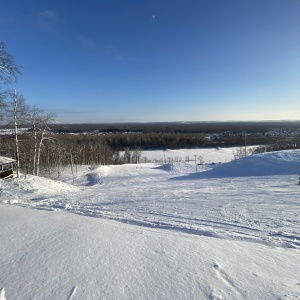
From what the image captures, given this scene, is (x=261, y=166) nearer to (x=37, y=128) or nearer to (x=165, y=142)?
(x=37, y=128)

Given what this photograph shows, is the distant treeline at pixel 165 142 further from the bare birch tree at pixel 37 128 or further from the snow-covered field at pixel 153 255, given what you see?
the snow-covered field at pixel 153 255

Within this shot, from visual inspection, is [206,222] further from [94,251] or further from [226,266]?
[94,251]

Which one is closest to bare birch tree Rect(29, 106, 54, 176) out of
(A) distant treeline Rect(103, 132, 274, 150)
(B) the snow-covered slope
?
(B) the snow-covered slope

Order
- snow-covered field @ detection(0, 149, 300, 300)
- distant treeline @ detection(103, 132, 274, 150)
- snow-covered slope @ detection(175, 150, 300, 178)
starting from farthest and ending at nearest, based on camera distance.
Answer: distant treeline @ detection(103, 132, 274, 150), snow-covered slope @ detection(175, 150, 300, 178), snow-covered field @ detection(0, 149, 300, 300)

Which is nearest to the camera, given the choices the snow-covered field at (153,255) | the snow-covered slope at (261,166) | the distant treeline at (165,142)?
the snow-covered field at (153,255)

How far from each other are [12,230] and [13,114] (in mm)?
15458

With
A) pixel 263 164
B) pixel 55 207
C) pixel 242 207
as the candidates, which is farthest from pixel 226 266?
pixel 263 164

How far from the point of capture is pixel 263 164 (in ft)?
69.7

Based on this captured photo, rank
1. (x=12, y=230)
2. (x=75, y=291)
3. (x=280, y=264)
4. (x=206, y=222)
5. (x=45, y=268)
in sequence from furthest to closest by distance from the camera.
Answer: (x=206, y=222) < (x=12, y=230) < (x=280, y=264) < (x=45, y=268) < (x=75, y=291)

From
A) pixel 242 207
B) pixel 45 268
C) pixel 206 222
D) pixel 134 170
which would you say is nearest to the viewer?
pixel 45 268

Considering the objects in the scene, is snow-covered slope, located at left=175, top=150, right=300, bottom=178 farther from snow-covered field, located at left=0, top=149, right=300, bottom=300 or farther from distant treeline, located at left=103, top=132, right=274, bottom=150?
distant treeline, located at left=103, top=132, right=274, bottom=150

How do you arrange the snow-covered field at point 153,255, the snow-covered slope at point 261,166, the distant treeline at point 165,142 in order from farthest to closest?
the distant treeline at point 165,142 → the snow-covered slope at point 261,166 → the snow-covered field at point 153,255

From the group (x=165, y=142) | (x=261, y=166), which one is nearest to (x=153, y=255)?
(x=261, y=166)

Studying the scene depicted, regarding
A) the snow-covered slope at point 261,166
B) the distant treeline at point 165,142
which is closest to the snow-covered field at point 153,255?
the snow-covered slope at point 261,166
